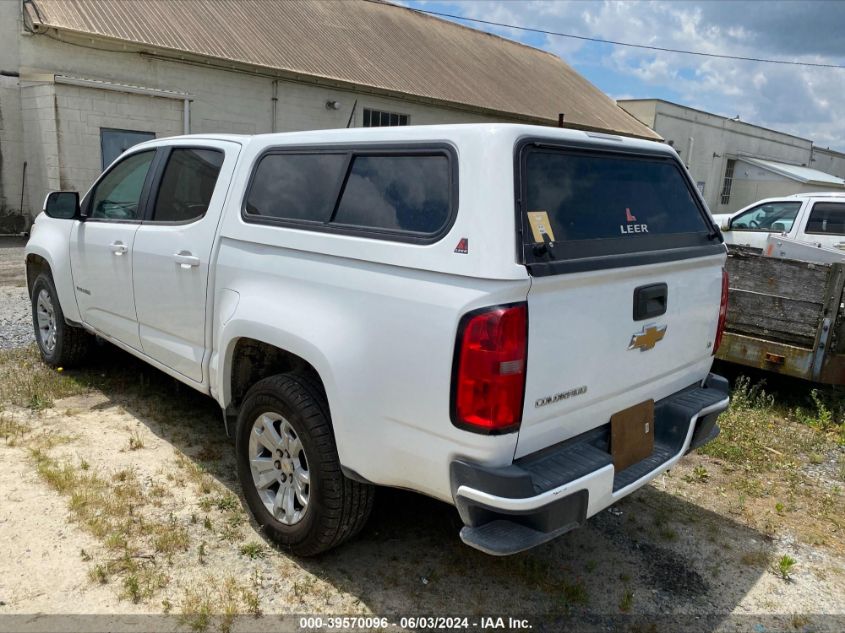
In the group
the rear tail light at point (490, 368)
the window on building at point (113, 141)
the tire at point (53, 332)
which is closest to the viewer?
the rear tail light at point (490, 368)

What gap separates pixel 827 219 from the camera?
8.70 metres

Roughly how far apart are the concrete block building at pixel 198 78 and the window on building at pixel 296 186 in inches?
Answer: 365

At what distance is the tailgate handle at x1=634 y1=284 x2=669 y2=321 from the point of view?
2.81m

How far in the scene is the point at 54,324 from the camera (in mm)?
5426

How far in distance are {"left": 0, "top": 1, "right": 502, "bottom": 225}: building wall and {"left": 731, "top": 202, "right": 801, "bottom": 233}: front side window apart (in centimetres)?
1073

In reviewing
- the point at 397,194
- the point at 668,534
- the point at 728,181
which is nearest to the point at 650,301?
the point at 397,194

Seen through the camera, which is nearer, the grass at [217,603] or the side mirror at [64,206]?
the grass at [217,603]

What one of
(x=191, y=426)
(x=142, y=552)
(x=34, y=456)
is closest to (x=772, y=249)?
(x=191, y=426)

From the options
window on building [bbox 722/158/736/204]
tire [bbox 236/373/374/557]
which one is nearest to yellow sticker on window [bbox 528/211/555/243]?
tire [bbox 236/373/374/557]

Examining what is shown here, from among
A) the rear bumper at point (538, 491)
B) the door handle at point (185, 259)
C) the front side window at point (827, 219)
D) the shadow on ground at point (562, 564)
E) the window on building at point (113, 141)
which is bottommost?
the shadow on ground at point (562, 564)

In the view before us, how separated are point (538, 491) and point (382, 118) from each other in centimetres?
1658

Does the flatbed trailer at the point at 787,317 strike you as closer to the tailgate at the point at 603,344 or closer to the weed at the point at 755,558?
the weed at the point at 755,558

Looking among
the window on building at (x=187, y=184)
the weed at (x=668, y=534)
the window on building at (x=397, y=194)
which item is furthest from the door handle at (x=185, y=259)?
the weed at (x=668, y=534)

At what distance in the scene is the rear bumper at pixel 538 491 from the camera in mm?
2346
